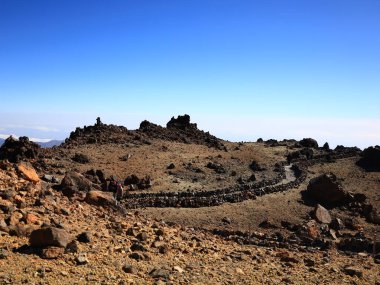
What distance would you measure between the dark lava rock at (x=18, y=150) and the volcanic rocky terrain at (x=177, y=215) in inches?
4.2

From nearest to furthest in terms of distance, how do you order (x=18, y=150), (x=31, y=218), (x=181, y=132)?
(x=31, y=218), (x=18, y=150), (x=181, y=132)

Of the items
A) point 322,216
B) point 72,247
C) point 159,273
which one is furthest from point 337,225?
point 72,247

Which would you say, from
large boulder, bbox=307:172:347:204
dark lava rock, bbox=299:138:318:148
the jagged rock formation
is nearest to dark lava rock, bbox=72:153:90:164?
the jagged rock formation

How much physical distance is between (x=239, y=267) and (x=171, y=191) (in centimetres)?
1651

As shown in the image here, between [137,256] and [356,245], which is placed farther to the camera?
[356,245]

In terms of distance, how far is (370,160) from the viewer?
143 ft

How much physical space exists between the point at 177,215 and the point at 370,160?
29.9 meters

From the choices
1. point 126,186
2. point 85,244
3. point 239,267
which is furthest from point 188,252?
point 126,186

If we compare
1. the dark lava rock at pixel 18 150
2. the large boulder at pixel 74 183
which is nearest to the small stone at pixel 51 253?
the large boulder at pixel 74 183

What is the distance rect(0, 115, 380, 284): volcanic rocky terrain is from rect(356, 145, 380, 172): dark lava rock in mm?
112

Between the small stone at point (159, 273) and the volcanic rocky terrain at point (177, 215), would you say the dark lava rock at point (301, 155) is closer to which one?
the volcanic rocky terrain at point (177, 215)

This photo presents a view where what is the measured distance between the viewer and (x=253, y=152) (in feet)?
166

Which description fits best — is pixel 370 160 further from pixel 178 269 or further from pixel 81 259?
pixel 81 259

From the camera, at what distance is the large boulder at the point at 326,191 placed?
2931 centimetres
